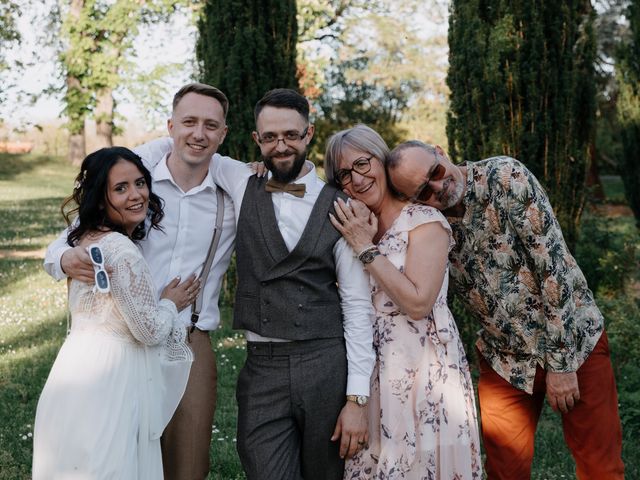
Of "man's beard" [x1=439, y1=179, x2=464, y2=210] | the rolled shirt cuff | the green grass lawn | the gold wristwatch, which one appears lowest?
the green grass lawn

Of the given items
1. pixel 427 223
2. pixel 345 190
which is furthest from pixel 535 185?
pixel 345 190

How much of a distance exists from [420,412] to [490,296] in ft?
2.15

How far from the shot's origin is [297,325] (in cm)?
305

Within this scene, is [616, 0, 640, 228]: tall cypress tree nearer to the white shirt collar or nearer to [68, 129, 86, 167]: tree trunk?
the white shirt collar

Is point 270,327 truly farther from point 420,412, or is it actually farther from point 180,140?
point 180,140

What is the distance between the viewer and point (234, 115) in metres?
8.20

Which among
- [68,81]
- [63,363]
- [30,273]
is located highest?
[68,81]

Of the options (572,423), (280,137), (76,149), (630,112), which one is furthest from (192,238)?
(76,149)

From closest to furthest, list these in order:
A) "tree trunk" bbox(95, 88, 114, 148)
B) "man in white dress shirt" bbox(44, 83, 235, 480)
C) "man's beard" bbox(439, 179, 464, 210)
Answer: "man's beard" bbox(439, 179, 464, 210) → "man in white dress shirt" bbox(44, 83, 235, 480) → "tree trunk" bbox(95, 88, 114, 148)

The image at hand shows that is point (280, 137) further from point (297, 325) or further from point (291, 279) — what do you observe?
point (297, 325)

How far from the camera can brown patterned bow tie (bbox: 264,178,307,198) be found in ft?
10.5

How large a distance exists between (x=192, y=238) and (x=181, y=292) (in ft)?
0.99

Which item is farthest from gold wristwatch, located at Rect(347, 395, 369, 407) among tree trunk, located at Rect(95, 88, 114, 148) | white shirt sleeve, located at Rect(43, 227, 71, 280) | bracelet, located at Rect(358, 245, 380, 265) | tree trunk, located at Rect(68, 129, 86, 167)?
tree trunk, located at Rect(68, 129, 86, 167)

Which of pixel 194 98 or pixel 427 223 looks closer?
pixel 427 223
